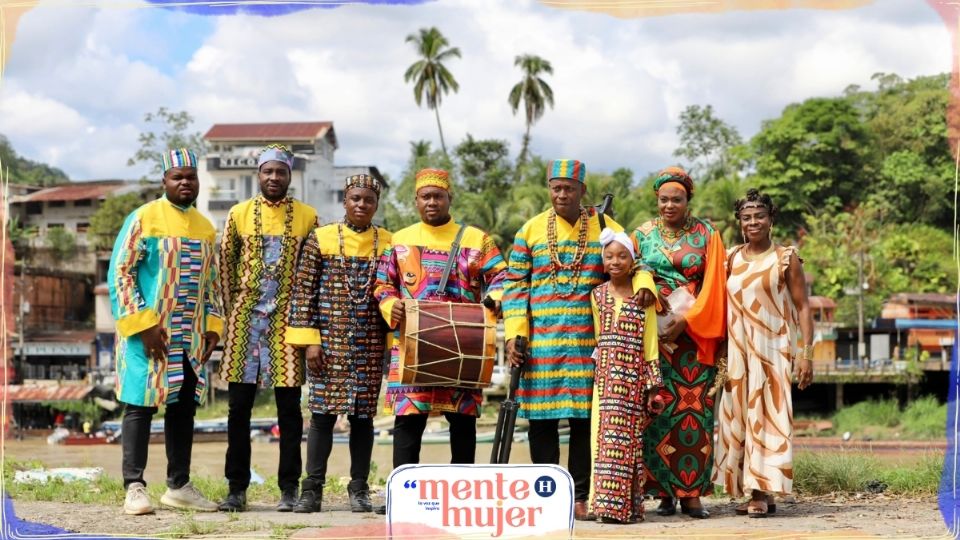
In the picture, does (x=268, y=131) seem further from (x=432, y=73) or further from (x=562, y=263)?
(x=562, y=263)

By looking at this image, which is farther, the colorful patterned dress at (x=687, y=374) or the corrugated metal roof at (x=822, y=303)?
the corrugated metal roof at (x=822, y=303)

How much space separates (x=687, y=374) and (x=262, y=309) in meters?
2.73

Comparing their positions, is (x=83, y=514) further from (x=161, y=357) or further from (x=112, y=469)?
(x=112, y=469)

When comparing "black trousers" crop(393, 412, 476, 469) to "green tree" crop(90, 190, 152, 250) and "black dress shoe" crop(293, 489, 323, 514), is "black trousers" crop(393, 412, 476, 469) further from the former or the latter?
"green tree" crop(90, 190, 152, 250)

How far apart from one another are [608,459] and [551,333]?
32.6 inches

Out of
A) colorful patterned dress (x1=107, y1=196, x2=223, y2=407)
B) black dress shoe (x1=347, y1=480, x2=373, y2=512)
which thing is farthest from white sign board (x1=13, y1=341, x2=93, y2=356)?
black dress shoe (x1=347, y1=480, x2=373, y2=512)

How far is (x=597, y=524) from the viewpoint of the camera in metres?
6.23

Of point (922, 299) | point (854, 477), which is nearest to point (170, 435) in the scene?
point (854, 477)

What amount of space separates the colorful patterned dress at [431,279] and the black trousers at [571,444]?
1.39 ft

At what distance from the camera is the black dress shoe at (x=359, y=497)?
6887mm

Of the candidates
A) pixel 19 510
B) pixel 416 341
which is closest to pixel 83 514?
pixel 19 510

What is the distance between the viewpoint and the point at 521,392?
6.57 meters

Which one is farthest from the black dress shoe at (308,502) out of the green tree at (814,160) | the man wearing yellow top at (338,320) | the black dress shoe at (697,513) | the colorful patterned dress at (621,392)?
the green tree at (814,160)

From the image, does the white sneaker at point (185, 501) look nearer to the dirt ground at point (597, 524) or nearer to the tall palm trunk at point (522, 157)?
the dirt ground at point (597, 524)
